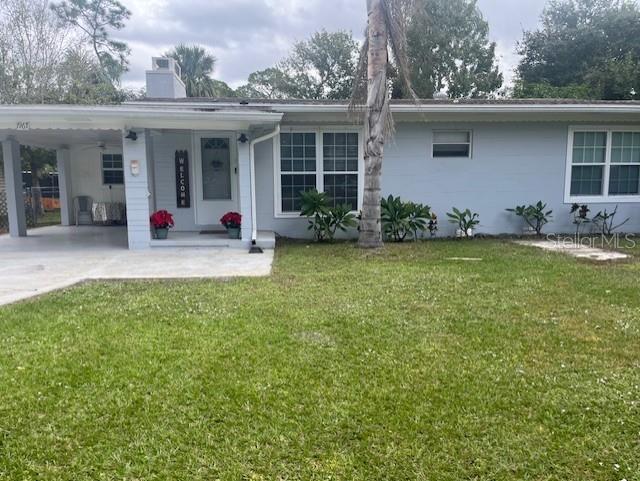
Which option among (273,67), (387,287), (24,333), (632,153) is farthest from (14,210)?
A: (273,67)

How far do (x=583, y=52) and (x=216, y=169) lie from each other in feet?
74.5

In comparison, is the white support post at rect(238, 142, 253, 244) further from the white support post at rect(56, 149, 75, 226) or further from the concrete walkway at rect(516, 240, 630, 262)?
the white support post at rect(56, 149, 75, 226)

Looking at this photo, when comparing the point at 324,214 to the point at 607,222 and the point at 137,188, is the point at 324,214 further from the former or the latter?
the point at 607,222

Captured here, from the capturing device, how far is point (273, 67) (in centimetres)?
3041

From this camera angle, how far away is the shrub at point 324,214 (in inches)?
375

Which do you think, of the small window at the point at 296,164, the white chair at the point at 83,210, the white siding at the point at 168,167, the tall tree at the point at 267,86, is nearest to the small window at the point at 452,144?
the small window at the point at 296,164

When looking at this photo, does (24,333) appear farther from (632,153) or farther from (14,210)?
(632,153)

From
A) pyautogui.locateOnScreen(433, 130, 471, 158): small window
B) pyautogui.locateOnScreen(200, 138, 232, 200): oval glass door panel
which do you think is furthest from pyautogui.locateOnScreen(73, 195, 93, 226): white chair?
pyautogui.locateOnScreen(433, 130, 471, 158): small window

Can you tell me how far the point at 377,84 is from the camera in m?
8.28

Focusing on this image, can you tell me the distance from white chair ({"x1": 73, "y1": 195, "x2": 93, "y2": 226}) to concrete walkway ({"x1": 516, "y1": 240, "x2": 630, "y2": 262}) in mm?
10993

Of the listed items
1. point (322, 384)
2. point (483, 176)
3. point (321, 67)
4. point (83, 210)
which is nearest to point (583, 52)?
point (321, 67)

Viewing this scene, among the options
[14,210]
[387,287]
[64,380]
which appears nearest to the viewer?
[64,380]

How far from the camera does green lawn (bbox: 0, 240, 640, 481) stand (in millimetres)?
2377

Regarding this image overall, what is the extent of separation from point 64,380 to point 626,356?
403 cm
